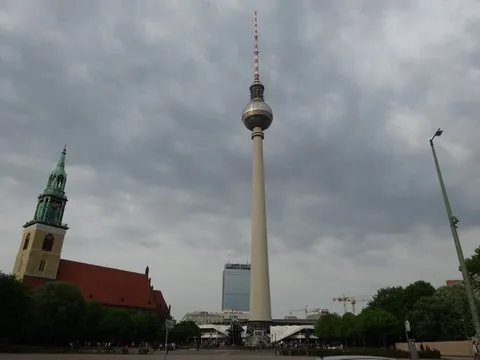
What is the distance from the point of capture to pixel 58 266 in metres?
90.6

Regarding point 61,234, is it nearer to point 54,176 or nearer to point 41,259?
point 41,259

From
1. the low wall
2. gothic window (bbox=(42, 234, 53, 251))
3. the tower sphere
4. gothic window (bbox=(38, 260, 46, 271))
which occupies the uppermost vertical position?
the tower sphere

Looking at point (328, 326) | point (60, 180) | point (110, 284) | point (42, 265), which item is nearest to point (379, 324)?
point (328, 326)

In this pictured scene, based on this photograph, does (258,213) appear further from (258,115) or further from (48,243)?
(48,243)

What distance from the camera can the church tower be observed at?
84.0 metres

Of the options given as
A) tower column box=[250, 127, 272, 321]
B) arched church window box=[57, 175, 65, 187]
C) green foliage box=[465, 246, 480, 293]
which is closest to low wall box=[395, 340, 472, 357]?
green foliage box=[465, 246, 480, 293]

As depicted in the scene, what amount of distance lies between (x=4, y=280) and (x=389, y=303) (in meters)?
70.8

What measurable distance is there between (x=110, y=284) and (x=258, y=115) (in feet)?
196

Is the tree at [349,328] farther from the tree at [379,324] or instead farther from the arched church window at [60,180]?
the arched church window at [60,180]

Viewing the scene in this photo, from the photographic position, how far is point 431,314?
5978 cm

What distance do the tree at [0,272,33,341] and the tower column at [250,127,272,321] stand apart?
51.4 meters

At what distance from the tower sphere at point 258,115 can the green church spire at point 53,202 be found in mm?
51517

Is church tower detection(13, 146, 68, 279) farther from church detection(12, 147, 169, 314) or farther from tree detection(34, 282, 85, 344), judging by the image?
tree detection(34, 282, 85, 344)

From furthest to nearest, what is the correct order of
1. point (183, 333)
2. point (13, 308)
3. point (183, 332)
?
point (183, 332) → point (183, 333) → point (13, 308)
